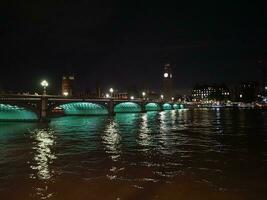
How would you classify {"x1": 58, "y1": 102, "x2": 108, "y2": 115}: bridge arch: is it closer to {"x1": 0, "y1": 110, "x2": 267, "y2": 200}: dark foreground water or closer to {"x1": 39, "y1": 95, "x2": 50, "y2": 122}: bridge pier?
{"x1": 39, "y1": 95, "x2": 50, "y2": 122}: bridge pier

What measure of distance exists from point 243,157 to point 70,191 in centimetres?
1444

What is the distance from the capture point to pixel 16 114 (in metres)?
80.0

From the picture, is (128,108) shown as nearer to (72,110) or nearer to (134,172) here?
(72,110)

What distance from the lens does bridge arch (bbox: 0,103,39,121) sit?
72938 mm

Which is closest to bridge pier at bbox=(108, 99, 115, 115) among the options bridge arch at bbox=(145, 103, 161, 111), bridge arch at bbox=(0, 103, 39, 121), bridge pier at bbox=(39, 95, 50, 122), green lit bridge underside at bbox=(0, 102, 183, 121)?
green lit bridge underside at bbox=(0, 102, 183, 121)

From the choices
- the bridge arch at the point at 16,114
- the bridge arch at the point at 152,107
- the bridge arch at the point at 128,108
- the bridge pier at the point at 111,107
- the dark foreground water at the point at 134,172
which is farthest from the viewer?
the bridge arch at the point at 152,107

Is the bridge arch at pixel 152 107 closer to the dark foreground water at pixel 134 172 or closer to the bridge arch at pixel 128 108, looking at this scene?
the bridge arch at pixel 128 108

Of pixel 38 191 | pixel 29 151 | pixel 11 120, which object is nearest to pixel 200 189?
pixel 38 191

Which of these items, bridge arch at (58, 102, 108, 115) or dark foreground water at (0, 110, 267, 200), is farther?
bridge arch at (58, 102, 108, 115)

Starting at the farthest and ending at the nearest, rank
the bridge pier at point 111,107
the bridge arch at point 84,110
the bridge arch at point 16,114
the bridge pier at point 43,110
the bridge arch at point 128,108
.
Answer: the bridge arch at point 128,108 → the bridge arch at point 84,110 → the bridge pier at point 111,107 → the bridge arch at point 16,114 → the bridge pier at point 43,110

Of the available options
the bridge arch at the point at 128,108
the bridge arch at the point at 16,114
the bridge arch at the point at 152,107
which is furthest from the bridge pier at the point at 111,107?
the bridge arch at the point at 152,107

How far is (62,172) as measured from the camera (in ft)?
69.3

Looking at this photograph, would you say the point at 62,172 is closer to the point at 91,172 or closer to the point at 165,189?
the point at 91,172

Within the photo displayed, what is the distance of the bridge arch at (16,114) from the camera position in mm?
72938
